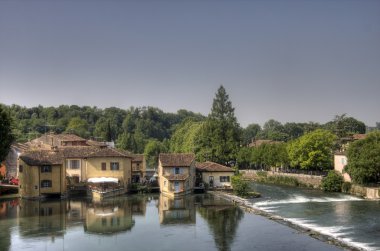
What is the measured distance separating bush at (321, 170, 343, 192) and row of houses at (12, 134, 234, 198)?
13.0m

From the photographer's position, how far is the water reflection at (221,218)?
34750 millimetres

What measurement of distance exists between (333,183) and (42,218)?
126ft

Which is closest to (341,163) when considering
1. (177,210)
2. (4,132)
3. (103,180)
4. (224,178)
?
(224,178)

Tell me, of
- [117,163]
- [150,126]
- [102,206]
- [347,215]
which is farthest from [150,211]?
[150,126]

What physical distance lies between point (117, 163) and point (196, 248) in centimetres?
3125

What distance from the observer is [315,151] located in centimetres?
7456

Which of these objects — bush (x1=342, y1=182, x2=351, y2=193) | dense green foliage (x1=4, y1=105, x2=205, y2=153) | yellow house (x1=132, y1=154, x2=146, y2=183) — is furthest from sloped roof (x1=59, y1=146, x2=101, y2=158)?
dense green foliage (x1=4, y1=105, x2=205, y2=153)

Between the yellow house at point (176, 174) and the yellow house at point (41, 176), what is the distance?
12.8 metres

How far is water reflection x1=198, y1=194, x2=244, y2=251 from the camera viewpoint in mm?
34750

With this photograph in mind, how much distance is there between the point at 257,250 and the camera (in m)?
31.3

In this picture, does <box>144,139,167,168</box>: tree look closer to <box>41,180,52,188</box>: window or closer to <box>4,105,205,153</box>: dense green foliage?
<box>4,105,205,153</box>: dense green foliage

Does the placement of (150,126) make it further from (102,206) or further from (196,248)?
(196,248)

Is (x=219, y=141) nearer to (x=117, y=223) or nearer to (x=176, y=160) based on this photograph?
(x=176, y=160)

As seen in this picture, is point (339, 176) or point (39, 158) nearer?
point (39, 158)
